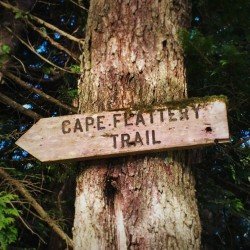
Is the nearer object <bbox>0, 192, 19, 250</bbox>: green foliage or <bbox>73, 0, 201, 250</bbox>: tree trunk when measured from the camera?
<bbox>73, 0, 201, 250</bbox>: tree trunk

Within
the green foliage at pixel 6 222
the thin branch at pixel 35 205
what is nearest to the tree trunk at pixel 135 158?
the thin branch at pixel 35 205

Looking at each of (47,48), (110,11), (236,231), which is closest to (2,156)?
(47,48)

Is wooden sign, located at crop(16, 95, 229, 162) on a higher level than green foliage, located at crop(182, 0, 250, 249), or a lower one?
lower

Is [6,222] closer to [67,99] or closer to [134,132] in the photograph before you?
[67,99]

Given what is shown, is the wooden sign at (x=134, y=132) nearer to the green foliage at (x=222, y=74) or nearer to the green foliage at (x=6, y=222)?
the green foliage at (x=222, y=74)

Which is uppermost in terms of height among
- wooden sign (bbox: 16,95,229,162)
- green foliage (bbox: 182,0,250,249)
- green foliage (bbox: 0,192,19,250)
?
green foliage (bbox: 182,0,250,249)

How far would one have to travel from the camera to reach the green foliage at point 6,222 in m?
3.25

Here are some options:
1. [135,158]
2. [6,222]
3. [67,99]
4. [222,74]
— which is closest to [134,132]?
[135,158]

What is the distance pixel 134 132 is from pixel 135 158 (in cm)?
14

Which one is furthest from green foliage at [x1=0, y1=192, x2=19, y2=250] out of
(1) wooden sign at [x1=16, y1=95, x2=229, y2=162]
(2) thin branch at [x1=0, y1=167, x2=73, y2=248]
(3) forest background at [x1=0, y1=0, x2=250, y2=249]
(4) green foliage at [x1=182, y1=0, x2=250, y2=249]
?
(4) green foliage at [x1=182, y1=0, x2=250, y2=249]

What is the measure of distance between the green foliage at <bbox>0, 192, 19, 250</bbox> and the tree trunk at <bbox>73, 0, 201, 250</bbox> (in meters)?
1.34

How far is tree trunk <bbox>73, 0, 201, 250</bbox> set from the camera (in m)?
1.97

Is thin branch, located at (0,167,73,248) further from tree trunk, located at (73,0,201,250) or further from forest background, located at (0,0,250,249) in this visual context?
tree trunk, located at (73,0,201,250)

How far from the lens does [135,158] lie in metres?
2.09
